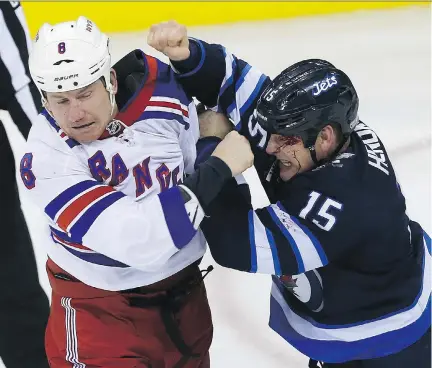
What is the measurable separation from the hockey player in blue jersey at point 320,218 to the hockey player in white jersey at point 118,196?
0.28 ft

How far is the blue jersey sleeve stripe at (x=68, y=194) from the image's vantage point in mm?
1174

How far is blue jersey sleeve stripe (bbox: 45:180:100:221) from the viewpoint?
117 cm

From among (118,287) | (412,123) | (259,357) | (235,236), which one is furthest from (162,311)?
(412,123)

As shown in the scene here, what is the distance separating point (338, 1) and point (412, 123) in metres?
1.30

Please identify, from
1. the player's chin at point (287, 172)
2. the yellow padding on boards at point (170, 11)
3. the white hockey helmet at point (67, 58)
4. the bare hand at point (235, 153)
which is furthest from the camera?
the yellow padding on boards at point (170, 11)

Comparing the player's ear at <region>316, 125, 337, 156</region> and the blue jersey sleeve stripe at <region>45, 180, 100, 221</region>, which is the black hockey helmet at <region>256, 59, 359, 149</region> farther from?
the blue jersey sleeve stripe at <region>45, 180, 100, 221</region>

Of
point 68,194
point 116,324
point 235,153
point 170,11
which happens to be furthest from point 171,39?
point 170,11

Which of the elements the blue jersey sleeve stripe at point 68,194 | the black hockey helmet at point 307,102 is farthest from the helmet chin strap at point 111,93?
the black hockey helmet at point 307,102

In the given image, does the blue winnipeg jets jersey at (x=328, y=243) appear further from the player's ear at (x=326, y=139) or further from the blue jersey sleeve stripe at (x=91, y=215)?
the blue jersey sleeve stripe at (x=91, y=215)

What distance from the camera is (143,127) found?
1.29 m

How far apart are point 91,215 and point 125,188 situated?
12cm

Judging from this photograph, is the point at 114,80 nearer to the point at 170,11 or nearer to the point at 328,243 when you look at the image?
the point at 328,243

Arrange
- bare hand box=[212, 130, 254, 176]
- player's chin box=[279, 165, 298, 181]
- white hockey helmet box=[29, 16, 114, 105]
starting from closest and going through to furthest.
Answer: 1. white hockey helmet box=[29, 16, 114, 105]
2. bare hand box=[212, 130, 254, 176]
3. player's chin box=[279, 165, 298, 181]

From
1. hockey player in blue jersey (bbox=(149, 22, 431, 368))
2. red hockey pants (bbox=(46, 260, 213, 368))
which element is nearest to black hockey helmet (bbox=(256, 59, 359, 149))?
hockey player in blue jersey (bbox=(149, 22, 431, 368))
